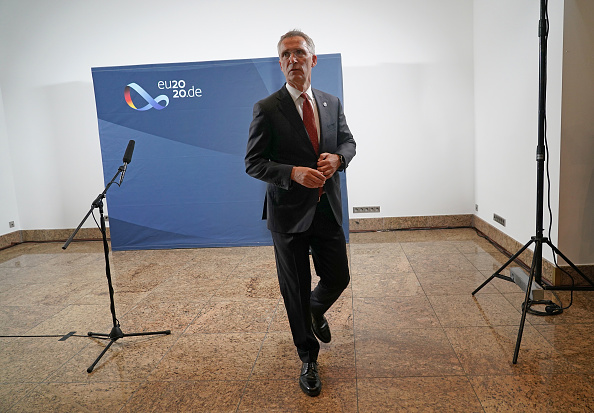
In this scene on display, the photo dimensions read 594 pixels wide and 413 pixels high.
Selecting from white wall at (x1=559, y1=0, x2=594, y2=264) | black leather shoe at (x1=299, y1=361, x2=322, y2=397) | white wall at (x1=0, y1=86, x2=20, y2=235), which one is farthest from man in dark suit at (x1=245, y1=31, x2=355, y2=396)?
white wall at (x1=0, y1=86, x2=20, y2=235)

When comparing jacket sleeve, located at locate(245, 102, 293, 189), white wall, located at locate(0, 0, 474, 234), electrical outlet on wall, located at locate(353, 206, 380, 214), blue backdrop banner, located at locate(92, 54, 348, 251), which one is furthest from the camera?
electrical outlet on wall, located at locate(353, 206, 380, 214)

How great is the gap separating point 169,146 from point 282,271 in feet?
12.1

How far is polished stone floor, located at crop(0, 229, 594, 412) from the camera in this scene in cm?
229

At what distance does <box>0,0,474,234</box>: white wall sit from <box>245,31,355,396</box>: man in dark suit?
3.90 metres

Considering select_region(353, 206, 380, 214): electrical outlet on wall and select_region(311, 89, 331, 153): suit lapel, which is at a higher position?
select_region(311, 89, 331, 153): suit lapel

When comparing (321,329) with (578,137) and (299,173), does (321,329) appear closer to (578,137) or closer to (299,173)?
(299,173)

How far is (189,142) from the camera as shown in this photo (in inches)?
221

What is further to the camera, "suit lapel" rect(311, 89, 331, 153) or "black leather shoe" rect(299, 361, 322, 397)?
"suit lapel" rect(311, 89, 331, 153)

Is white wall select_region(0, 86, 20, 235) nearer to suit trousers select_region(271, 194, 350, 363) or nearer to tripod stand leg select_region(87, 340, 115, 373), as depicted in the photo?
tripod stand leg select_region(87, 340, 115, 373)

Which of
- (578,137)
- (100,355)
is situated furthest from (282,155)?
(578,137)

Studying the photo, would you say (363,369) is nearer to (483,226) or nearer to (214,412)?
(214,412)

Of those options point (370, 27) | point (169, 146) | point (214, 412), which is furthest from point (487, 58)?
point (214, 412)

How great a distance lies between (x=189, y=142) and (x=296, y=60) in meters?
3.57

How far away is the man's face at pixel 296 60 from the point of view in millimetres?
2263
